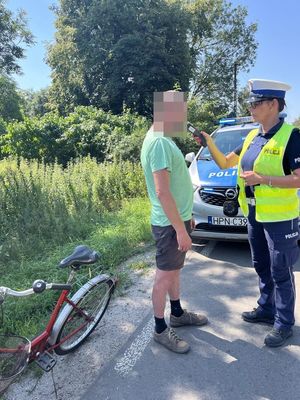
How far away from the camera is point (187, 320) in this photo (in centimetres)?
337

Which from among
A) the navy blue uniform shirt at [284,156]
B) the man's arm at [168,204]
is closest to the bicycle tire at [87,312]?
the man's arm at [168,204]

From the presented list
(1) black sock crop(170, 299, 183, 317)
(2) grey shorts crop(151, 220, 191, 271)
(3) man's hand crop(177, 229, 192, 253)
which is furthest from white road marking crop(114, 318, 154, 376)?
(3) man's hand crop(177, 229, 192, 253)

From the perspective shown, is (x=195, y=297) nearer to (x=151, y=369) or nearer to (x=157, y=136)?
(x=151, y=369)

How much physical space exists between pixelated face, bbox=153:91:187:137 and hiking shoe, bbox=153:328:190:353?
162 cm

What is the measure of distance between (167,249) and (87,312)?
3.25 feet

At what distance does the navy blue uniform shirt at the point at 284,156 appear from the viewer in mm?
2729

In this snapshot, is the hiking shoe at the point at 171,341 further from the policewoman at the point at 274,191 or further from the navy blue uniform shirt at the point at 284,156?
the navy blue uniform shirt at the point at 284,156

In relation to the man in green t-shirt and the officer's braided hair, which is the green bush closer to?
the man in green t-shirt

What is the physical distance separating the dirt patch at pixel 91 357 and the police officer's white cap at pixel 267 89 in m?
2.26

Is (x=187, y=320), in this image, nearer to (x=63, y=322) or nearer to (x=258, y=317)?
(x=258, y=317)

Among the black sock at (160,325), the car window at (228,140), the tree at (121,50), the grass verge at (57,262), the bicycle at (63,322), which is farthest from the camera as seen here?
the tree at (121,50)

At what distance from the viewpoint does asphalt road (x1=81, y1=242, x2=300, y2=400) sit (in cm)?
258

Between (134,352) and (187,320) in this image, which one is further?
(187,320)

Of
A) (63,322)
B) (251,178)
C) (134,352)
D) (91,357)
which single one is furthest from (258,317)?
(63,322)
